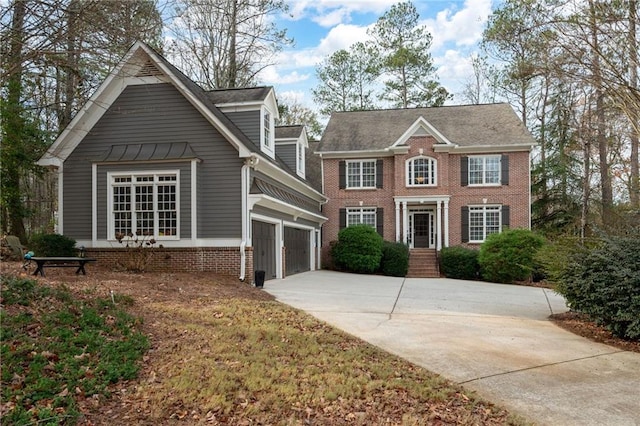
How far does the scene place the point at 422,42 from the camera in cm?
3262

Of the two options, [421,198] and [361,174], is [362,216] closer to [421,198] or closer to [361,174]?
[361,174]

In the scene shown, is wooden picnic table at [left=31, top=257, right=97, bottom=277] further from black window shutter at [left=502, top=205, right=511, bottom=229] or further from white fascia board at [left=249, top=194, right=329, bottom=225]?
black window shutter at [left=502, top=205, right=511, bottom=229]

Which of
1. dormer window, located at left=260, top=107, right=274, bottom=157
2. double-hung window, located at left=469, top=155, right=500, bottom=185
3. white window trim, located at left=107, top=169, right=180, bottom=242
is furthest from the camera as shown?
double-hung window, located at left=469, top=155, right=500, bottom=185

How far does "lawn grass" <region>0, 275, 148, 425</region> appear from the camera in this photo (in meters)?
3.96

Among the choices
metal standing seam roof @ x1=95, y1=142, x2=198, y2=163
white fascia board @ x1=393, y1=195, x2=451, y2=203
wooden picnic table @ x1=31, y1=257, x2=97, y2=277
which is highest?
metal standing seam roof @ x1=95, y1=142, x2=198, y2=163

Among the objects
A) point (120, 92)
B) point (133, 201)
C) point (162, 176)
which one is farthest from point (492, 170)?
point (120, 92)

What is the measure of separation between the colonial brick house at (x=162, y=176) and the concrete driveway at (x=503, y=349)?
255cm

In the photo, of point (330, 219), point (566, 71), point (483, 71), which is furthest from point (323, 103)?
point (566, 71)

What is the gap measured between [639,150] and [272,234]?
67.7 feet

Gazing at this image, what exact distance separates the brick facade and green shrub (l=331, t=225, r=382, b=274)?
2488 millimetres

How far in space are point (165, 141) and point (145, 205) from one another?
201 centimetres

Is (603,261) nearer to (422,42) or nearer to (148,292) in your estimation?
(148,292)

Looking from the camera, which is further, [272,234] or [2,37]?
[272,234]

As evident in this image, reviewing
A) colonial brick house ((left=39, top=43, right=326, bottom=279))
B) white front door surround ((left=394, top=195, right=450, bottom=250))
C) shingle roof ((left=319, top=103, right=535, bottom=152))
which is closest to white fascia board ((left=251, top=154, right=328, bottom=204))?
colonial brick house ((left=39, top=43, right=326, bottom=279))
